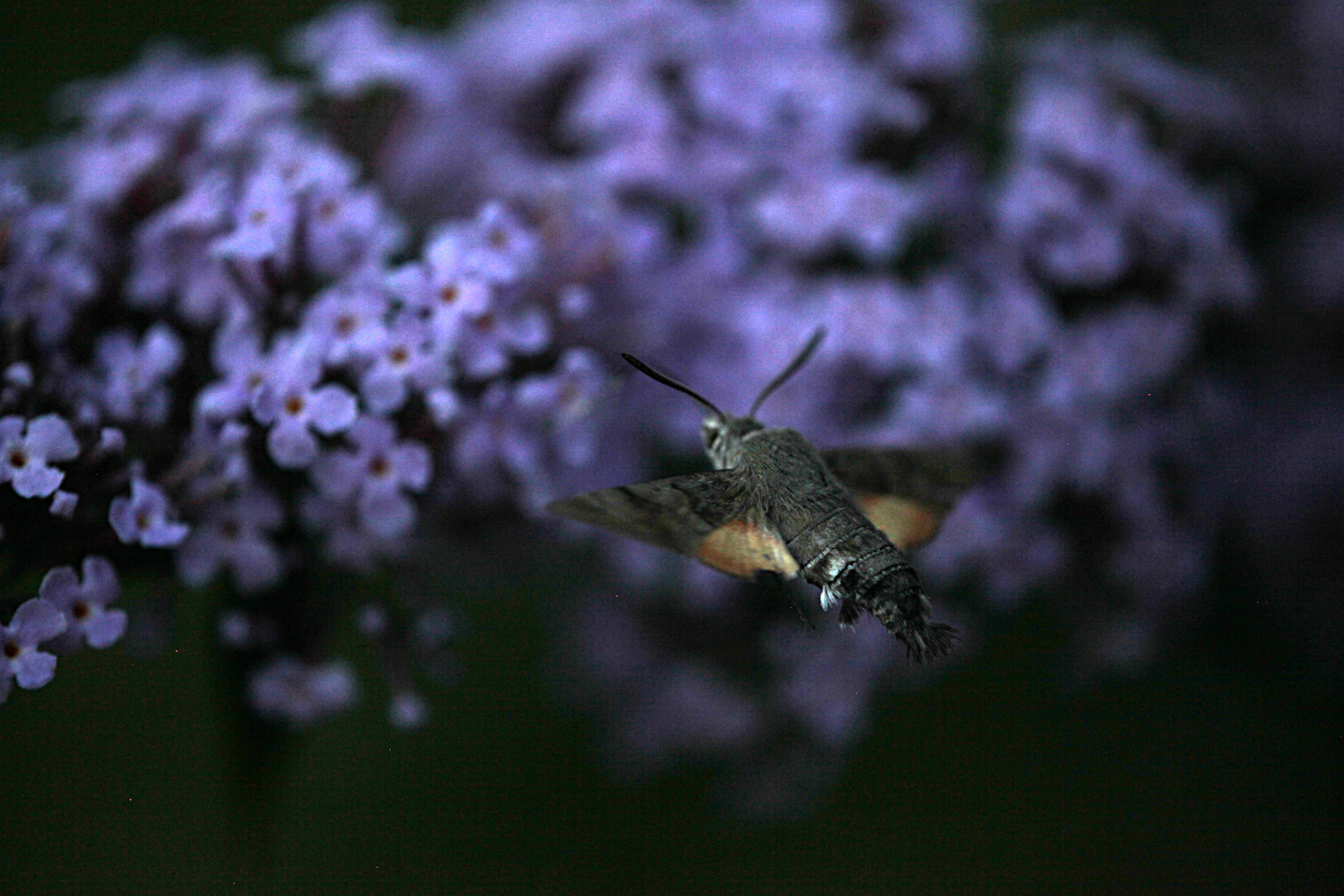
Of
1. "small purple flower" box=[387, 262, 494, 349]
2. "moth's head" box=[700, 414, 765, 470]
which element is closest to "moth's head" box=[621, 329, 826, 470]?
"moth's head" box=[700, 414, 765, 470]

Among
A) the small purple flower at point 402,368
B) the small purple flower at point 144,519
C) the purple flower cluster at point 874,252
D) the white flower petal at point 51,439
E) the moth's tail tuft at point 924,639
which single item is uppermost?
the purple flower cluster at point 874,252

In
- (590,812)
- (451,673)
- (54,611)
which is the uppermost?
(590,812)

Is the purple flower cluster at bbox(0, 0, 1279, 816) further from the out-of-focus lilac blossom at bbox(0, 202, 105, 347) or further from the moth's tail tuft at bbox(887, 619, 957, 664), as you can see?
the moth's tail tuft at bbox(887, 619, 957, 664)

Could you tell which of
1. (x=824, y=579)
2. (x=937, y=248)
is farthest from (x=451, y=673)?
(x=937, y=248)

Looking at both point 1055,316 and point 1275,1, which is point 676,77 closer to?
point 1055,316

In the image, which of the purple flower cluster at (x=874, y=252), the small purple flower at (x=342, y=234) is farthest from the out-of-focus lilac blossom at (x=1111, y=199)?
the small purple flower at (x=342, y=234)

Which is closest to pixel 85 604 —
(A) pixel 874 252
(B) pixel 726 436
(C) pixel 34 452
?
(C) pixel 34 452

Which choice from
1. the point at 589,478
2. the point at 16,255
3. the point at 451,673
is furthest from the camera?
the point at 589,478

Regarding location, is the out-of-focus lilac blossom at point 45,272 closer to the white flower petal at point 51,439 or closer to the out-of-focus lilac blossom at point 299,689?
the white flower petal at point 51,439
